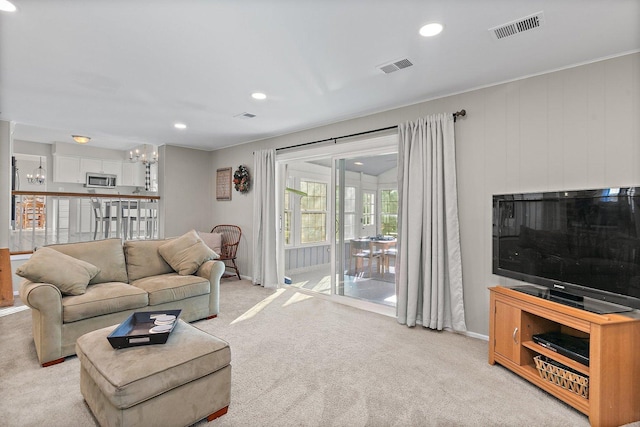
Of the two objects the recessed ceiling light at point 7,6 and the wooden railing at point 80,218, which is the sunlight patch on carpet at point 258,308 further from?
the recessed ceiling light at point 7,6

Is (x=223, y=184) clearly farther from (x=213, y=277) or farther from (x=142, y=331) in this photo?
(x=142, y=331)

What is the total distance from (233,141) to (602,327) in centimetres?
519

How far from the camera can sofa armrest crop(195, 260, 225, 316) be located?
3652mm

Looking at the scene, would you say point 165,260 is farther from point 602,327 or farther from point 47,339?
point 602,327

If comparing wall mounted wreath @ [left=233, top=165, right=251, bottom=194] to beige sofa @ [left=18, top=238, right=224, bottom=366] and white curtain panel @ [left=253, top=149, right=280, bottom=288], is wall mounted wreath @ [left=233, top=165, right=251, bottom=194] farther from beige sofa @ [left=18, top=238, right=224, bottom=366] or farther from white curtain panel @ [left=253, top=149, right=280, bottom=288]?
beige sofa @ [left=18, top=238, right=224, bottom=366]

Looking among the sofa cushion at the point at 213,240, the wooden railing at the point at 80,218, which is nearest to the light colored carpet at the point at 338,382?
the wooden railing at the point at 80,218

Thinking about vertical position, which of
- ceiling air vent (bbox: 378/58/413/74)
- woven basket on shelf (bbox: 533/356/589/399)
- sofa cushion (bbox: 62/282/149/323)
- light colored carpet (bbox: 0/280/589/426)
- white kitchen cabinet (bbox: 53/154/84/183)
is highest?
ceiling air vent (bbox: 378/58/413/74)

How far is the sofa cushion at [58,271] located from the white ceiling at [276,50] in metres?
1.60

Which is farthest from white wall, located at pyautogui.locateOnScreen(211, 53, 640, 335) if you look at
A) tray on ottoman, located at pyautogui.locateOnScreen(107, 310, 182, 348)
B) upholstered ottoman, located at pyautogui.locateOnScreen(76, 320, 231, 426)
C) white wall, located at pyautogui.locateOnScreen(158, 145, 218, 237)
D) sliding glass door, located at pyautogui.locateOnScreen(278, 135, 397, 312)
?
white wall, located at pyautogui.locateOnScreen(158, 145, 218, 237)

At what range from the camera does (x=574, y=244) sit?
223 cm

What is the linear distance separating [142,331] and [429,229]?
2.62m

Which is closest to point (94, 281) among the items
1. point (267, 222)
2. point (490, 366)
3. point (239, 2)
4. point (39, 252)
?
point (39, 252)

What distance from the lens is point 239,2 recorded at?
1854mm

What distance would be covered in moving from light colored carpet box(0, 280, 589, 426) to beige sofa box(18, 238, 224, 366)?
0.23 m
